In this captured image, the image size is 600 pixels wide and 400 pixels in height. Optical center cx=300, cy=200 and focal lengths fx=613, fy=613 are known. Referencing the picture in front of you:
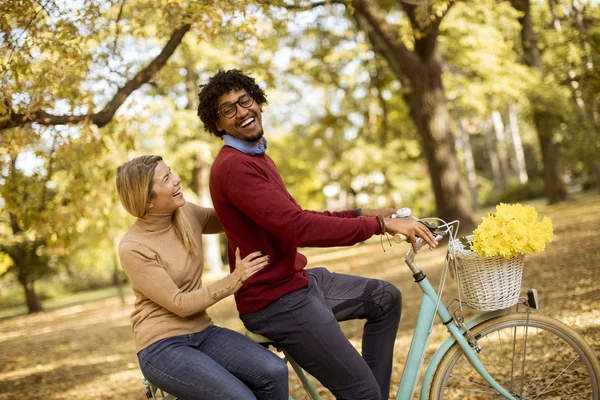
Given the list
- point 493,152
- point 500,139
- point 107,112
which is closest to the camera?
point 107,112

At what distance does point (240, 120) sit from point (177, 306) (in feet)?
2.98

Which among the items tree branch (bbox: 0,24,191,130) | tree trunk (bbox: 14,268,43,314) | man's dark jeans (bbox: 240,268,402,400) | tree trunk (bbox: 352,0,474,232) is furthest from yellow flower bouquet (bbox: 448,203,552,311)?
tree trunk (bbox: 14,268,43,314)

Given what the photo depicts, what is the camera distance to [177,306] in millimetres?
2684

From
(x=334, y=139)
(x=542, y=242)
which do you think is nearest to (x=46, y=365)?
(x=542, y=242)

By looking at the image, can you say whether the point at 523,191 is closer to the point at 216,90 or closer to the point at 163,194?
the point at 216,90

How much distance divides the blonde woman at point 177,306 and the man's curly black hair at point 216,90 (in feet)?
1.02

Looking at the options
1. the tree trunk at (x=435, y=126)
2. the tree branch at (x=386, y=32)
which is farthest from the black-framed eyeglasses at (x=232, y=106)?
the tree trunk at (x=435, y=126)

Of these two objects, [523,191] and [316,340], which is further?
[523,191]

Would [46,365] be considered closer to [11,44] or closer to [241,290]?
[11,44]

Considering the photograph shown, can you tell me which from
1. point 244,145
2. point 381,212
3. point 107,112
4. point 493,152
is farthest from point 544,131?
point 493,152

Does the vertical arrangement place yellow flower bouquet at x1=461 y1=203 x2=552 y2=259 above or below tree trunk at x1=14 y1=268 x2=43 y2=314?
above

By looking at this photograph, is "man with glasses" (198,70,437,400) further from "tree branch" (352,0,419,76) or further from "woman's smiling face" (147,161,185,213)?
"tree branch" (352,0,419,76)

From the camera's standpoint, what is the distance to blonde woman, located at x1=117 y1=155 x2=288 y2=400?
8.66 feet

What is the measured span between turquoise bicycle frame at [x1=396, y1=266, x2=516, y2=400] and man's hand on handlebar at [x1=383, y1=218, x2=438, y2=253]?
0.97 ft
